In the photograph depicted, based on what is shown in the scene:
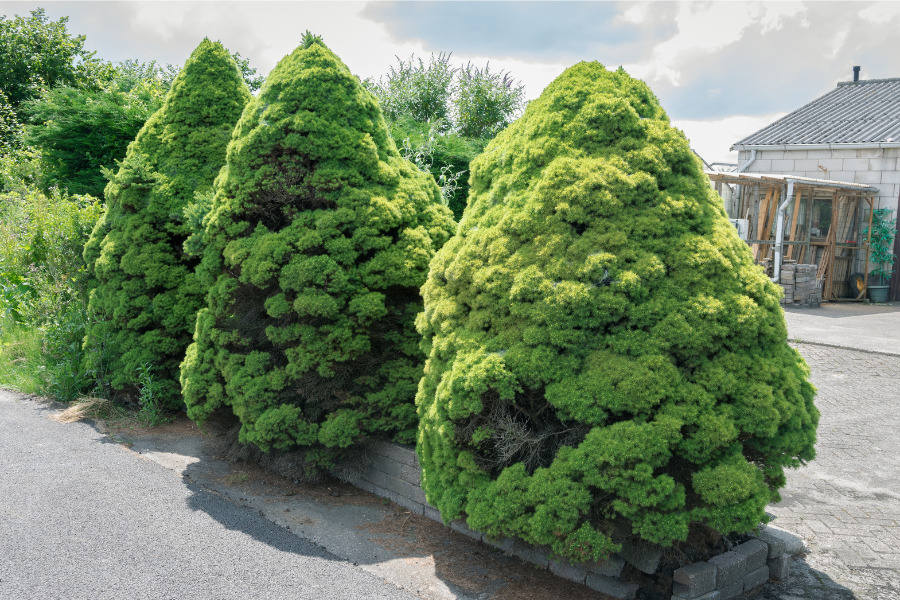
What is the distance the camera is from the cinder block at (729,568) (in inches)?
143

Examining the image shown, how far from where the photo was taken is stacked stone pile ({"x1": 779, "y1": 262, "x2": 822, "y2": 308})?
1647cm

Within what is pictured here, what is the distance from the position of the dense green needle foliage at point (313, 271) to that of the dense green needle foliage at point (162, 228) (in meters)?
1.63

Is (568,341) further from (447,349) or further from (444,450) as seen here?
(444,450)

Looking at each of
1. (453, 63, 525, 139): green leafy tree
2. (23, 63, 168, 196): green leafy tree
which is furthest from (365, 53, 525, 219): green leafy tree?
(23, 63, 168, 196): green leafy tree

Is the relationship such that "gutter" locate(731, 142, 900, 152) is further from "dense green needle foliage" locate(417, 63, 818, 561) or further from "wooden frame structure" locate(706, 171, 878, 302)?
"dense green needle foliage" locate(417, 63, 818, 561)

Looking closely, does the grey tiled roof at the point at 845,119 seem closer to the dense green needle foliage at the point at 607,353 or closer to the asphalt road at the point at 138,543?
the dense green needle foliage at the point at 607,353

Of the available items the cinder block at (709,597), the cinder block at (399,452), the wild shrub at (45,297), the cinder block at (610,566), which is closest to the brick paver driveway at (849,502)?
the cinder block at (709,597)

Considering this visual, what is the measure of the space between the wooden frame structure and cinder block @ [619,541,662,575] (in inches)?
608

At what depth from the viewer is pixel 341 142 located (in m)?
5.24

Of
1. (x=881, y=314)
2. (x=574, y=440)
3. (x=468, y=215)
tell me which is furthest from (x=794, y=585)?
(x=881, y=314)

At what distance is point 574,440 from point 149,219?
5.22 meters

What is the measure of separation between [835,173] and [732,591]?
18381 millimetres

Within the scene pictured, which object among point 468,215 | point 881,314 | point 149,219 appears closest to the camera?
point 468,215

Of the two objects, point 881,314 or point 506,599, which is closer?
point 506,599
